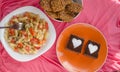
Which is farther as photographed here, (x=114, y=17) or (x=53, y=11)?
(x=114, y=17)

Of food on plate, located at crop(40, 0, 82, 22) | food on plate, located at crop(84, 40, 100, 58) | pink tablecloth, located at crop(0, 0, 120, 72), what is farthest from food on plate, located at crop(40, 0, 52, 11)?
food on plate, located at crop(84, 40, 100, 58)

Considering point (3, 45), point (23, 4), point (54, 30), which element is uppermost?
point (23, 4)

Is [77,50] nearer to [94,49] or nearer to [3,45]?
[94,49]

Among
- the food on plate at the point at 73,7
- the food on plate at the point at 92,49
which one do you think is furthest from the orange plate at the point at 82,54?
the food on plate at the point at 73,7

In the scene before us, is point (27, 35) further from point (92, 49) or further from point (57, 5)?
point (92, 49)

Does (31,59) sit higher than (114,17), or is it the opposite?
(114,17)

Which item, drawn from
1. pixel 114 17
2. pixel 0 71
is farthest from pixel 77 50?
pixel 0 71
